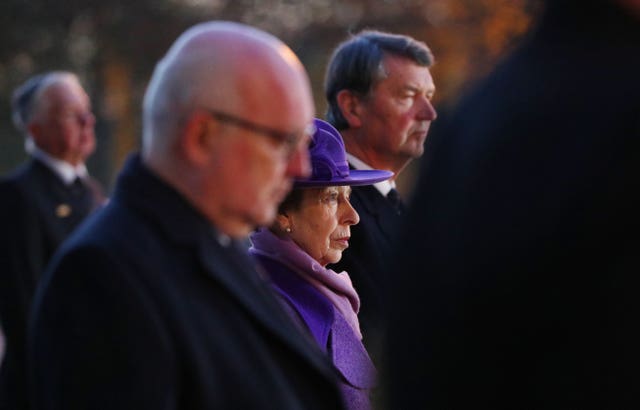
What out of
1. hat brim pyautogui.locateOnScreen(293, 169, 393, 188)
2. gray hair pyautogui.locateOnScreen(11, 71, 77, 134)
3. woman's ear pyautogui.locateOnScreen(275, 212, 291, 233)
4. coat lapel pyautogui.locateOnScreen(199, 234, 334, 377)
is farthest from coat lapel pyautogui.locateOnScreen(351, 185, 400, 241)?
gray hair pyautogui.locateOnScreen(11, 71, 77, 134)

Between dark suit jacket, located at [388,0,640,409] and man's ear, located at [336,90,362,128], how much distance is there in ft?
10.4

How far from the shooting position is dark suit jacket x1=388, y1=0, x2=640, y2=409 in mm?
1599

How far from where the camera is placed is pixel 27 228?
5.79 m

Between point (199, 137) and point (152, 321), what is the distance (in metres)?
0.35

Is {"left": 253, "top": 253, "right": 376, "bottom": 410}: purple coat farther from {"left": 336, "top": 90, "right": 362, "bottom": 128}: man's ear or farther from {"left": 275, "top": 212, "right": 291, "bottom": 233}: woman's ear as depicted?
{"left": 336, "top": 90, "right": 362, "bottom": 128}: man's ear

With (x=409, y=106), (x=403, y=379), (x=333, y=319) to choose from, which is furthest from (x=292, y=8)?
(x=403, y=379)

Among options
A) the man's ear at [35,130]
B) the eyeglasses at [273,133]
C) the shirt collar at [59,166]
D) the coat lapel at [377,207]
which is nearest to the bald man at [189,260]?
the eyeglasses at [273,133]

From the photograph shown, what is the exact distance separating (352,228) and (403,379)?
2.66m

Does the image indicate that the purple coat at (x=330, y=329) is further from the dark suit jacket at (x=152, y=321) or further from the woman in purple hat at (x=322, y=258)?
the dark suit jacket at (x=152, y=321)

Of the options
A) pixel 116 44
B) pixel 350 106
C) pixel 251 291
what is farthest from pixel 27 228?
pixel 116 44

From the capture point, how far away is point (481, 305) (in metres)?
1.68

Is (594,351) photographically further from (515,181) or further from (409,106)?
(409,106)

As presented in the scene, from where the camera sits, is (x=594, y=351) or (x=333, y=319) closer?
(x=594, y=351)

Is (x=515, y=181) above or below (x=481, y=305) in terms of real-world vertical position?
above
